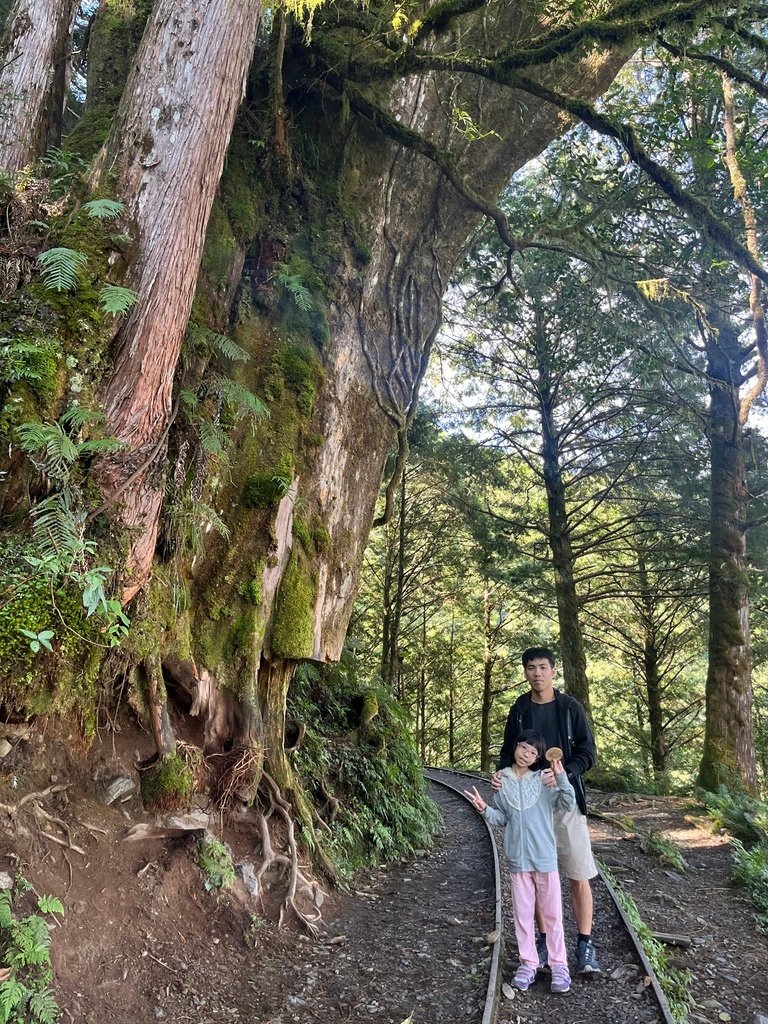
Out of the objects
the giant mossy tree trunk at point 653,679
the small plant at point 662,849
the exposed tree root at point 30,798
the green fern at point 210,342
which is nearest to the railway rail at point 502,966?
the small plant at point 662,849

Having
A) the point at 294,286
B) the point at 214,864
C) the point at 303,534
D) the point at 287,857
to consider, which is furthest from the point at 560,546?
the point at 214,864

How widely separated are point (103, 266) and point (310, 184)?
3519 mm

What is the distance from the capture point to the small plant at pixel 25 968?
9.26 ft

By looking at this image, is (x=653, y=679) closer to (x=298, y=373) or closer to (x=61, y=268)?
(x=298, y=373)

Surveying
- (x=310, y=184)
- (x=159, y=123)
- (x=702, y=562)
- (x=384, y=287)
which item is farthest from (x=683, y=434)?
(x=159, y=123)

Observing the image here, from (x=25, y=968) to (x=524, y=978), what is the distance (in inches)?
117

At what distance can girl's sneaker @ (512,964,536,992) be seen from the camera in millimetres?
4074

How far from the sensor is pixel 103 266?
3967 mm

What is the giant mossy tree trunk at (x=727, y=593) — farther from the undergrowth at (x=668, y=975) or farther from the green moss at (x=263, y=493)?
the green moss at (x=263, y=493)

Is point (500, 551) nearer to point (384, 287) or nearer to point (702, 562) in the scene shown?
point (702, 562)

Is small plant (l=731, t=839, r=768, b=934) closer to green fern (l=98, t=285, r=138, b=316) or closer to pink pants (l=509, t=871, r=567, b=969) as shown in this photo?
pink pants (l=509, t=871, r=567, b=969)

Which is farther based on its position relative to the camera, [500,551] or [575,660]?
[500,551]

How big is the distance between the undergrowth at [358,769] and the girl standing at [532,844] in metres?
2.43

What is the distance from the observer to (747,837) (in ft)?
27.8
